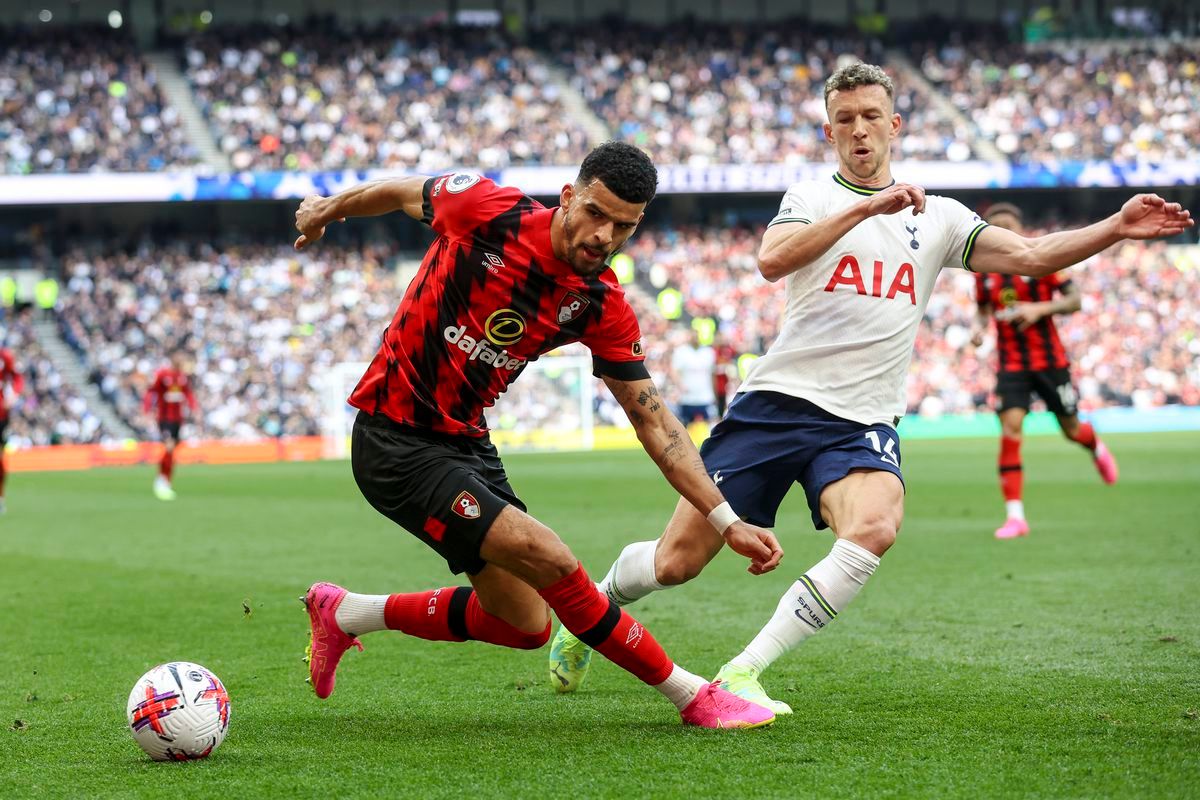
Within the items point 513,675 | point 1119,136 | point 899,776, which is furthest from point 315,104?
point 899,776

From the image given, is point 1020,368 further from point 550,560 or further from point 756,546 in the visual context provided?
point 550,560

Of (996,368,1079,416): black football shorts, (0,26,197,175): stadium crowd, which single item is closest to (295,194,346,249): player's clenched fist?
(996,368,1079,416): black football shorts

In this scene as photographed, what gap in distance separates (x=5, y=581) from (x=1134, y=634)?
8.09 meters

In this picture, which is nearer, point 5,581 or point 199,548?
point 5,581

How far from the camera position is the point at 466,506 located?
4.96 m

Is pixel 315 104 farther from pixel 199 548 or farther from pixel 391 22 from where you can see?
pixel 199 548

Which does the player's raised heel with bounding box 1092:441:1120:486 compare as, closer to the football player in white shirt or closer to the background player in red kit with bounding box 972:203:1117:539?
the background player in red kit with bounding box 972:203:1117:539

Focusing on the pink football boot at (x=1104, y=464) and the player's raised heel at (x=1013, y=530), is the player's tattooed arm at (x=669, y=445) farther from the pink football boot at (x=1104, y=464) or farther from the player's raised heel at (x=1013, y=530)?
the pink football boot at (x=1104, y=464)

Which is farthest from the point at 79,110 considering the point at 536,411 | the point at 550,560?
the point at 550,560

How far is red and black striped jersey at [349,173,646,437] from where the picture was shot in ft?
16.6

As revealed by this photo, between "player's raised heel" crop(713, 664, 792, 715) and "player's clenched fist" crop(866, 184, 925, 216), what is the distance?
1.73 m

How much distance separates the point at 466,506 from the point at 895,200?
183 centimetres

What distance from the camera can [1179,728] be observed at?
475 centimetres

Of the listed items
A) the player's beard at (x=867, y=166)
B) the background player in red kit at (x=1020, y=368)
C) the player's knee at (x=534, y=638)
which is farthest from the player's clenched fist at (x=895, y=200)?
the background player in red kit at (x=1020, y=368)
